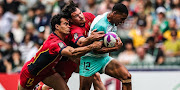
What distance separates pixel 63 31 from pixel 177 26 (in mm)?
6266

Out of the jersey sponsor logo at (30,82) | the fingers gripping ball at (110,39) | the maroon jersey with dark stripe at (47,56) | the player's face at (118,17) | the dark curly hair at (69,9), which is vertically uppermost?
the dark curly hair at (69,9)

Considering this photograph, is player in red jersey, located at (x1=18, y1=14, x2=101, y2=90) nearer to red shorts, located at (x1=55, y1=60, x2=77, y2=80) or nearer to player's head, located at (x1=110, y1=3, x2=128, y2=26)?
red shorts, located at (x1=55, y1=60, x2=77, y2=80)

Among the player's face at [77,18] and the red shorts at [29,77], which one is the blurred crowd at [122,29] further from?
the player's face at [77,18]

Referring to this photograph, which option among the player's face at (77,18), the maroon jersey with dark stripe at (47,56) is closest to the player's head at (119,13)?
the player's face at (77,18)

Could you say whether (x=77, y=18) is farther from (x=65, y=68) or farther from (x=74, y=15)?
(x=65, y=68)

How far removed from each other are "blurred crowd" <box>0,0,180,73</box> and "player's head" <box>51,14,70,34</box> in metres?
4.15

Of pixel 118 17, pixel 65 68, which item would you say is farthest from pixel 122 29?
pixel 118 17

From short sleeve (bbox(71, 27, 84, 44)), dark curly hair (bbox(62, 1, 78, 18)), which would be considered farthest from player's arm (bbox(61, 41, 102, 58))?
dark curly hair (bbox(62, 1, 78, 18))

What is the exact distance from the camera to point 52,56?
881 cm

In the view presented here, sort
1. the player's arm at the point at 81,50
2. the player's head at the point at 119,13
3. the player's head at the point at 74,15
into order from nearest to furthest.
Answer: the player's arm at the point at 81,50 → the player's head at the point at 119,13 → the player's head at the point at 74,15

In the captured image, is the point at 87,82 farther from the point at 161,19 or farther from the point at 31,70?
the point at 161,19

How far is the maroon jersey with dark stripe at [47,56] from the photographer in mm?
→ 8656

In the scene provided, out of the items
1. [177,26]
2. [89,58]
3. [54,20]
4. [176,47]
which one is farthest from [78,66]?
[177,26]

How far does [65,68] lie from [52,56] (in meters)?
1.17
